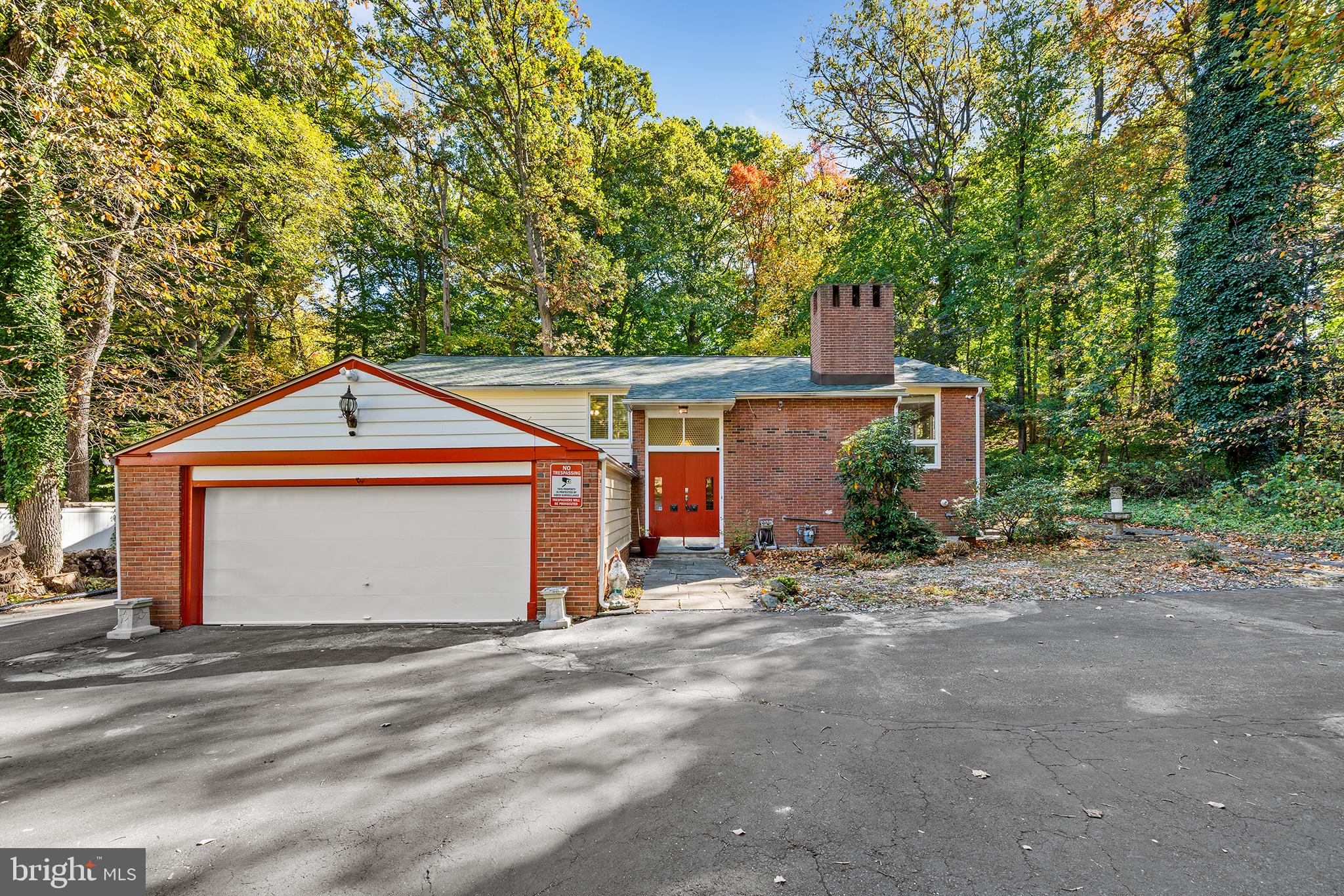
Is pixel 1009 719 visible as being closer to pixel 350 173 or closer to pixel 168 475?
pixel 168 475

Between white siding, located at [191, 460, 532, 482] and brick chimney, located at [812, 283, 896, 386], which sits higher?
brick chimney, located at [812, 283, 896, 386]

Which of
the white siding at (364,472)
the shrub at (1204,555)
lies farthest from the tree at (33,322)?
the shrub at (1204,555)

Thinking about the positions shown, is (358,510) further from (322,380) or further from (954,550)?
(954,550)

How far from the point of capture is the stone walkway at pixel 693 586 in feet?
24.2

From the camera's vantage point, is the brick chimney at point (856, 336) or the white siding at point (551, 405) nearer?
the brick chimney at point (856, 336)

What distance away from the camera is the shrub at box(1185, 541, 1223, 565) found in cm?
849

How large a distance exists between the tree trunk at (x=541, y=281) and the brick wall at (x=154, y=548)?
13.0 meters

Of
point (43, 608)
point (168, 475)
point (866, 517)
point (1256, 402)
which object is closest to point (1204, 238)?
point (1256, 402)

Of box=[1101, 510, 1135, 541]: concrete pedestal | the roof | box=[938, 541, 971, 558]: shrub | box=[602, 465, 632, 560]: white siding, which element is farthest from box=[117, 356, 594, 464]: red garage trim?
box=[1101, 510, 1135, 541]: concrete pedestal

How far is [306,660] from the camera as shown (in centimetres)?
552

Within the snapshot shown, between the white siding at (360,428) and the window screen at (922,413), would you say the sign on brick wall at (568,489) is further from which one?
the window screen at (922,413)

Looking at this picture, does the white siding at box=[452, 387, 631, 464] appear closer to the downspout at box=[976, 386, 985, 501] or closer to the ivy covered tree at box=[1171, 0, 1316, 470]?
the downspout at box=[976, 386, 985, 501]

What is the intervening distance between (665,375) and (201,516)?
9.35 metres

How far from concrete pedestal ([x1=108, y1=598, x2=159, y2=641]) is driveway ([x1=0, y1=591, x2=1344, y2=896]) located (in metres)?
0.53
